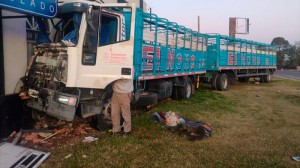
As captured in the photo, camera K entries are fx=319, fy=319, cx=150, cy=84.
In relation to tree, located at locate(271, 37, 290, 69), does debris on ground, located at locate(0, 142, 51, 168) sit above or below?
below

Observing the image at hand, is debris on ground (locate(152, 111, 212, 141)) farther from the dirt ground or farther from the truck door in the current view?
the truck door

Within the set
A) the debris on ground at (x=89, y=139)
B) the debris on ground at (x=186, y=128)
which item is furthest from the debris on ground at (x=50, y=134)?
the debris on ground at (x=186, y=128)

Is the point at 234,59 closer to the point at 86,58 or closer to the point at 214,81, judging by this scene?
the point at 214,81

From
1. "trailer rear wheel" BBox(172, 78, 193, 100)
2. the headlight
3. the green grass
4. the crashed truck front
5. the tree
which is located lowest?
the green grass

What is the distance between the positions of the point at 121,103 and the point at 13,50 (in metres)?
2.43

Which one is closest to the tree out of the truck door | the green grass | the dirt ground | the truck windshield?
the dirt ground

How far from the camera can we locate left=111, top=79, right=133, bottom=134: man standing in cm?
656

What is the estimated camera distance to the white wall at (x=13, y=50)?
624 cm

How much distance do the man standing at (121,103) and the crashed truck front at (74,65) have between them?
18cm

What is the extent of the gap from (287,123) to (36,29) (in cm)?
688

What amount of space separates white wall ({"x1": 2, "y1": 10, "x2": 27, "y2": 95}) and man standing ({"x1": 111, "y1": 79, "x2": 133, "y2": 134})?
202cm

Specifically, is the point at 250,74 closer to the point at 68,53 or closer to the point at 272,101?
the point at 272,101

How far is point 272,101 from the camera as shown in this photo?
13.1 meters

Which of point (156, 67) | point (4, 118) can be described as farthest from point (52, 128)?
point (156, 67)
